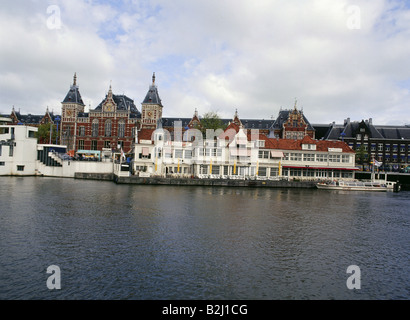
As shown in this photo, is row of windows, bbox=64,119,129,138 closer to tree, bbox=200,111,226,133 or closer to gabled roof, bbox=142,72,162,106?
gabled roof, bbox=142,72,162,106

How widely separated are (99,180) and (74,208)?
40.5m

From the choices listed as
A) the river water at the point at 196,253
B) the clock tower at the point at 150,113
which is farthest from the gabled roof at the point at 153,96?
the river water at the point at 196,253

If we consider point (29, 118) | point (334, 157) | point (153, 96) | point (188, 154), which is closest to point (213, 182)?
point (188, 154)

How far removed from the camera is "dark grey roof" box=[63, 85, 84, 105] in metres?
112

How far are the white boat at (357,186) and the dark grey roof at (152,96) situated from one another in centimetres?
6630

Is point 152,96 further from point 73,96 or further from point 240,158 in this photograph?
point 240,158

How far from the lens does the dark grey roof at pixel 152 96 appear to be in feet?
362

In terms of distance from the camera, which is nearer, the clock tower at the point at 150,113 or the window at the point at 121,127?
the clock tower at the point at 150,113

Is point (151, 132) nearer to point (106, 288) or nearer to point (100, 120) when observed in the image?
point (100, 120)

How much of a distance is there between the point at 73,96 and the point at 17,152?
1741 inches

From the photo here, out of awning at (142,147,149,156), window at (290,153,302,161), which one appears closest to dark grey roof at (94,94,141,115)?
awning at (142,147,149,156)

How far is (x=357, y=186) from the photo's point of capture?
68.2 metres

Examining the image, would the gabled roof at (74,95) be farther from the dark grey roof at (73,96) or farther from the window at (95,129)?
the window at (95,129)

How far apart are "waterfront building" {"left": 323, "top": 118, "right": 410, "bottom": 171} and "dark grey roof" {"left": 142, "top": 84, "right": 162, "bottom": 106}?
64577 millimetres
